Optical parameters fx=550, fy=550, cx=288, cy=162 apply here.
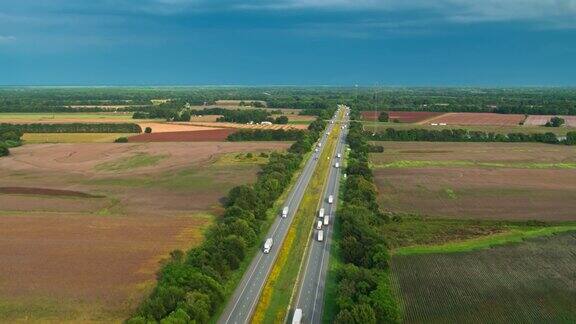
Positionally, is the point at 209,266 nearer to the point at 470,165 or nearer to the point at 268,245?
the point at 268,245

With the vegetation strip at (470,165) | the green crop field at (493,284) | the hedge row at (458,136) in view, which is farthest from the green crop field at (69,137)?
the green crop field at (493,284)

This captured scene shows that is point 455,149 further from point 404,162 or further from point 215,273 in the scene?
point 215,273

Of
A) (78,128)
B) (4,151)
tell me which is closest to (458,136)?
(4,151)

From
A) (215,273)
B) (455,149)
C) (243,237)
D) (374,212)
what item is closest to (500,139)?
(455,149)

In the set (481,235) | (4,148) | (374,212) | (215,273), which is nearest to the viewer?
(215,273)

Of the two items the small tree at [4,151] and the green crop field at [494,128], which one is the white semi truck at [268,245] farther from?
the green crop field at [494,128]
